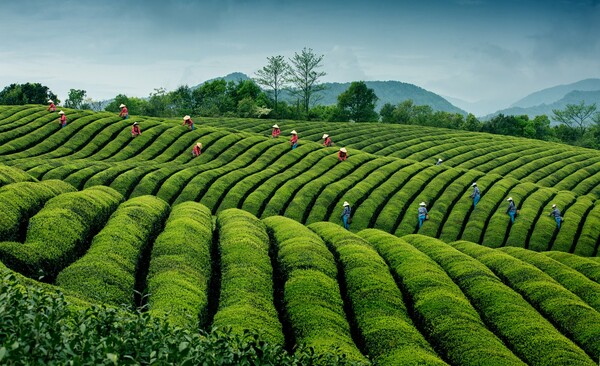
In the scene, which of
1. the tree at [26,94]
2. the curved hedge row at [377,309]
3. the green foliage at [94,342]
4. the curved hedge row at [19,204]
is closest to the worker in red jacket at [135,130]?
the curved hedge row at [19,204]

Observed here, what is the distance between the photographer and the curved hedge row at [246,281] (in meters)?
16.8

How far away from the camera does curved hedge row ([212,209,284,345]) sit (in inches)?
660

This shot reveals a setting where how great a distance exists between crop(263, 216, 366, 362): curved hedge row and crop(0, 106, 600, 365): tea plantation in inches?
3.2

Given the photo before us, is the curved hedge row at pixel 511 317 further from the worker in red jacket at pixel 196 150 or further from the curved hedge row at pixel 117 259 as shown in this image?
the worker in red jacket at pixel 196 150

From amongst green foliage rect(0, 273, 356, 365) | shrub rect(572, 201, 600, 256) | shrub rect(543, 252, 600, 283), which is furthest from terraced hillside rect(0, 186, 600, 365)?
shrub rect(572, 201, 600, 256)

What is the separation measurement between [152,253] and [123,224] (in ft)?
8.23

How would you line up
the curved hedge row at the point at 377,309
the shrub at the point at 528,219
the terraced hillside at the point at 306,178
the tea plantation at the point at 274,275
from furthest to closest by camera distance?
1. the terraced hillside at the point at 306,178
2. the shrub at the point at 528,219
3. the curved hedge row at the point at 377,309
4. the tea plantation at the point at 274,275

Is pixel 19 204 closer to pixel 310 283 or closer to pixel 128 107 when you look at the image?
pixel 310 283

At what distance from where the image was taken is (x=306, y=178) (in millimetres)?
46844

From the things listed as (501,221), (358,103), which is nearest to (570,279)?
(501,221)

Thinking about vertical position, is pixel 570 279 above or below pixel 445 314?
below

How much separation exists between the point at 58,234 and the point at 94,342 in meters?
14.5

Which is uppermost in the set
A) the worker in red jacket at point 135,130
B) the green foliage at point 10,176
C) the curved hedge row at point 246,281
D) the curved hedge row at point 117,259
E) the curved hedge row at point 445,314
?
the worker in red jacket at point 135,130

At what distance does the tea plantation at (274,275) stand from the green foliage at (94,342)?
4 cm
